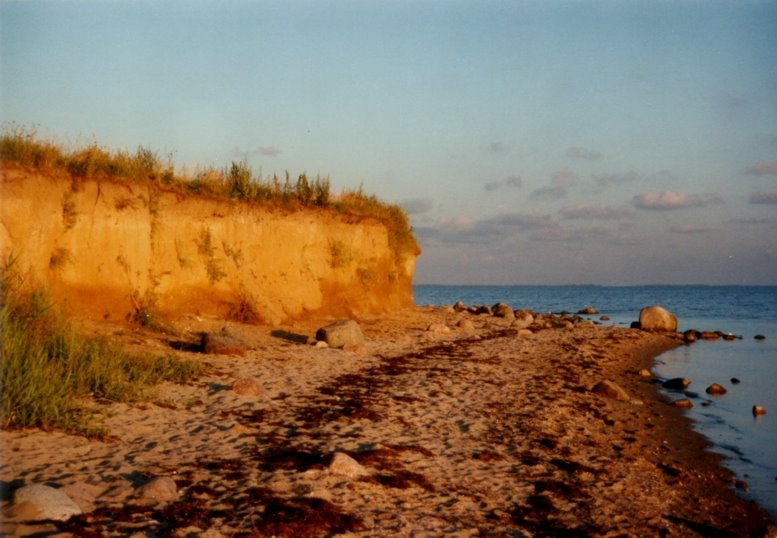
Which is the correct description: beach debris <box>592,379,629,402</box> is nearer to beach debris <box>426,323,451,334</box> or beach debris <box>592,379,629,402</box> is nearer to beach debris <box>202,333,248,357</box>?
beach debris <box>202,333,248,357</box>

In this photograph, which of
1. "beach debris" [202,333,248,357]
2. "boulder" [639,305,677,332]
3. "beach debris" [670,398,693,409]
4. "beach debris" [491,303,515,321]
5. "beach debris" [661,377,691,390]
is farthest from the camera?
"beach debris" [491,303,515,321]

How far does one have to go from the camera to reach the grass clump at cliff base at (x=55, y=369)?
7434 mm

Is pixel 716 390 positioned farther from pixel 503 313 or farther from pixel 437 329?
pixel 503 313

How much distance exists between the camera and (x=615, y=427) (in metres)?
10.5

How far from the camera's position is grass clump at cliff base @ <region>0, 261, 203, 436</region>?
24.4ft

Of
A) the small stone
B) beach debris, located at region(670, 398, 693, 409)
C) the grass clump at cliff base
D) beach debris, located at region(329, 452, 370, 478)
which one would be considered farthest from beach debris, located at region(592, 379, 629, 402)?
the grass clump at cliff base

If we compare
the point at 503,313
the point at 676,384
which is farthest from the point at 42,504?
the point at 503,313

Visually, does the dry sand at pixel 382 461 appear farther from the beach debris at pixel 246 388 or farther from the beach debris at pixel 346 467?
the beach debris at pixel 246 388

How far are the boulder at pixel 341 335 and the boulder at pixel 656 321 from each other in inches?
769

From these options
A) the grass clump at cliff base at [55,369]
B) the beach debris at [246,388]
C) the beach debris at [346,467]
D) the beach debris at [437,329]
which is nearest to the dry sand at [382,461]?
the beach debris at [346,467]

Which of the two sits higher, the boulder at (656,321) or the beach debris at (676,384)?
the boulder at (656,321)

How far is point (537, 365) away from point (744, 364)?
29.8ft

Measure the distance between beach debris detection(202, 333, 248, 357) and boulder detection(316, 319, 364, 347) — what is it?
292 cm

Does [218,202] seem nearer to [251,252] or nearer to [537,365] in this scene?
[251,252]
